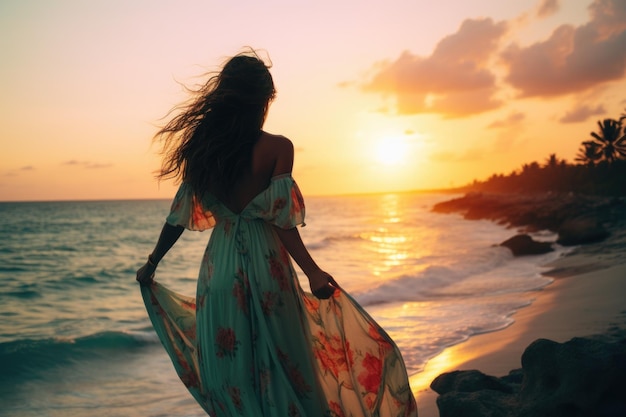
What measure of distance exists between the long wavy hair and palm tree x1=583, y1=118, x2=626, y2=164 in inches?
2348

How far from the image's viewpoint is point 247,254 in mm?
2363

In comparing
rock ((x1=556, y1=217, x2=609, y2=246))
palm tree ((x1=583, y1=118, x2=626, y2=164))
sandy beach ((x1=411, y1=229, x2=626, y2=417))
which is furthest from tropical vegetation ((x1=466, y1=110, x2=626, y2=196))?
sandy beach ((x1=411, y1=229, x2=626, y2=417))

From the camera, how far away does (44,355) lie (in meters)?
7.98

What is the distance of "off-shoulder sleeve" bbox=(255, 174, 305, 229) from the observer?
2318 millimetres

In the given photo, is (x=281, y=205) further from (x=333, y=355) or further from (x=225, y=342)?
(x=333, y=355)

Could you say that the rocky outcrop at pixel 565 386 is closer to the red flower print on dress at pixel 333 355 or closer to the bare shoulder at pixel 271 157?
the red flower print on dress at pixel 333 355

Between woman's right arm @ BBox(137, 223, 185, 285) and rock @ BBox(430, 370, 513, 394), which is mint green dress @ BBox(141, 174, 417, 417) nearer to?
woman's right arm @ BBox(137, 223, 185, 285)

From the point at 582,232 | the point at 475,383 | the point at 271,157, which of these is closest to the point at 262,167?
the point at 271,157

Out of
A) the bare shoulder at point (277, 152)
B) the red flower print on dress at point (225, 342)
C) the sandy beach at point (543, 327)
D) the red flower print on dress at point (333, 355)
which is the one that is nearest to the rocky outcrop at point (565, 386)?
the sandy beach at point (543, 327)

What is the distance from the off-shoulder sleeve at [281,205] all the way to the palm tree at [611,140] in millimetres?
59692

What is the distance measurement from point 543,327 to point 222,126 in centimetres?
567

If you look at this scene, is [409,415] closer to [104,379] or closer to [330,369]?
[330,369]

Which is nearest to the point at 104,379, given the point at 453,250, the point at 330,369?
the point at 330,369

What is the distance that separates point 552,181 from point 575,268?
67622 millimetres
